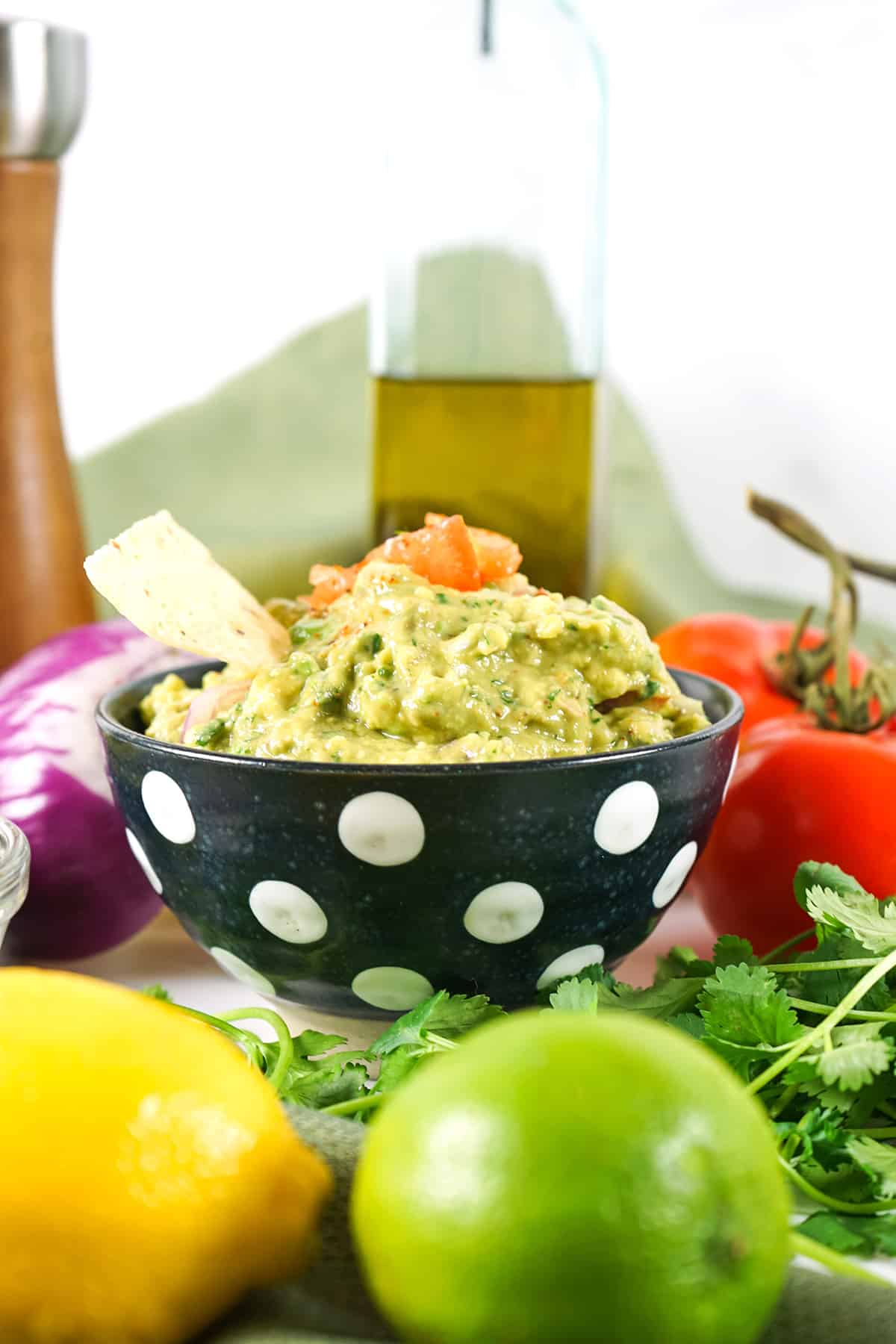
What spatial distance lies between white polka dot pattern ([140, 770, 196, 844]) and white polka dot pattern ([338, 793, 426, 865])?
4.4 inches

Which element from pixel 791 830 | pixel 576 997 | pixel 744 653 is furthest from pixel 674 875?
pixel 744 653

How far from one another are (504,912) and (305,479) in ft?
5.28

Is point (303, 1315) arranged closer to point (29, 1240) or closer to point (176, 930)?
point (29, 1240)

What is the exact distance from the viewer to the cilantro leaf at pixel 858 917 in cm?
94

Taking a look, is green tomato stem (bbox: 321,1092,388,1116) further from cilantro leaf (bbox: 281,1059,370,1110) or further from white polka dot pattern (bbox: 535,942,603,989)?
white polka dot pattern (bbox: 535,942,603,989)

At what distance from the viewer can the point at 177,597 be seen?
3.42ft

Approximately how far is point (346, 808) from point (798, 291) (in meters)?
2.03

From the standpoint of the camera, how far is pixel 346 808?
89cm

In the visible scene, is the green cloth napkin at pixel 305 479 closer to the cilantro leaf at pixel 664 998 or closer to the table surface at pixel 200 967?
the table surface at pixel 200 967

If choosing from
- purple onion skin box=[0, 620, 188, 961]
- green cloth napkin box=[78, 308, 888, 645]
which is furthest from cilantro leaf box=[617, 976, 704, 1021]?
green cloth napkin box=[78, 308, 888, 645]

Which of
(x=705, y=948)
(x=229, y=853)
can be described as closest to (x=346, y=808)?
(x=229, y=853)

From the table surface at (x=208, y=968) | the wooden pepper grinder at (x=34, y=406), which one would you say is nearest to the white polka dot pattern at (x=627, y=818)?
the table surface at (x=208, y=968)

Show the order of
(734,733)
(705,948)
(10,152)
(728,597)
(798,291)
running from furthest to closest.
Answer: (798,291) → (728,597) → (10,152) → (705,948) → (734,733)

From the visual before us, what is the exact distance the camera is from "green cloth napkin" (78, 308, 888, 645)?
233 centimetres
